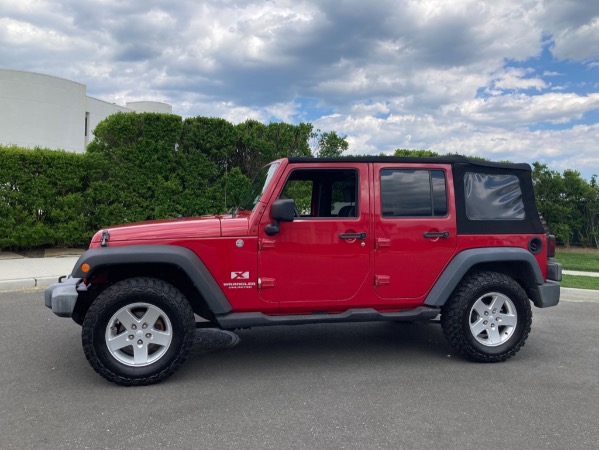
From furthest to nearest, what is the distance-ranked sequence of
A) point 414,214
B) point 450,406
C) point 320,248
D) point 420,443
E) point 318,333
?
point 318,333, point 414,214, point 320,248, point 450,406, point 420,443

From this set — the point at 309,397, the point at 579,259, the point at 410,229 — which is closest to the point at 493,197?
the point at 410,229

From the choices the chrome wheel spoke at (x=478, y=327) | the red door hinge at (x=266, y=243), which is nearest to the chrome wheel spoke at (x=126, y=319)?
the red door hinge at (x=266, y=243)

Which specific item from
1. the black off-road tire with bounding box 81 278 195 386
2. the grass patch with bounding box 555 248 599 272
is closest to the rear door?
the black off-road tire with bounding box 81 278 195 386

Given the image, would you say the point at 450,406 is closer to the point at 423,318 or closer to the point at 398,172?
the point at 423,318

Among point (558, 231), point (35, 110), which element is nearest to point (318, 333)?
point (558, 231)

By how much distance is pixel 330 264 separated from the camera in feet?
14.0

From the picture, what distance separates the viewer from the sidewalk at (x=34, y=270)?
7.96 metres

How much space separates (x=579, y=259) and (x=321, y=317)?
34.9 ft

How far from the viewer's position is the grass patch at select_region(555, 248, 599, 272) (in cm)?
1107

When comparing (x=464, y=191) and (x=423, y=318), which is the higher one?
(x=464, y=191)

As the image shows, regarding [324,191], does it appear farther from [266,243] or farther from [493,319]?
[493,319]

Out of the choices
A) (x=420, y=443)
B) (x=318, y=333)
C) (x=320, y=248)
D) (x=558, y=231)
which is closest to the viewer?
(x=420, y=443)

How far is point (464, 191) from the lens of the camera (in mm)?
4648

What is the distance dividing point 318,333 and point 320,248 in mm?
1736
